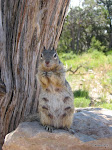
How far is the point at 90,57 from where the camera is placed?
41.1 ft

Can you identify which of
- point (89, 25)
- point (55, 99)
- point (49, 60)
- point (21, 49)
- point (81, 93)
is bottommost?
point (81, 93)

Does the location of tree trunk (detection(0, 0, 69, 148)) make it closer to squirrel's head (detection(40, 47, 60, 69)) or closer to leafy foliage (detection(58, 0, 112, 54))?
squirrel's head (detection(40, 47, 60, 69))

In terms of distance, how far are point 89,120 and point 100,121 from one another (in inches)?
9.0

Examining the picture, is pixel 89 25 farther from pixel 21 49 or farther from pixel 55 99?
pixel 55 99

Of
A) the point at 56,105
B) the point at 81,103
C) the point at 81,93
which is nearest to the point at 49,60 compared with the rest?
the point at 56,105

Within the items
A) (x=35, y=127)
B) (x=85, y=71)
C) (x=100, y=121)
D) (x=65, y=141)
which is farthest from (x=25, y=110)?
(x=85, y=71)

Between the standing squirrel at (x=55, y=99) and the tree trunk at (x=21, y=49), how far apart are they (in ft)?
2.82

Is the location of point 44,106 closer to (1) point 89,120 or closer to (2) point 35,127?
(2) point 35,127

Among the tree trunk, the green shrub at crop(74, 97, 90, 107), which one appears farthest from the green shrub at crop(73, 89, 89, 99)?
the tree trunk

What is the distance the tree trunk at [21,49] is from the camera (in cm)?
384

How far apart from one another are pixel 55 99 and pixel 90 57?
9.67 m

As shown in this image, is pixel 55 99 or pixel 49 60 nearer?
pixel 49 60

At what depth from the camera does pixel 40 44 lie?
4281 millimetres

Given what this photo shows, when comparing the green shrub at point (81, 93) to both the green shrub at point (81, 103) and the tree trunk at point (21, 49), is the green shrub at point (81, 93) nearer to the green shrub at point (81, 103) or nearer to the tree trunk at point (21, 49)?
the green shrub at point (81, 103)
